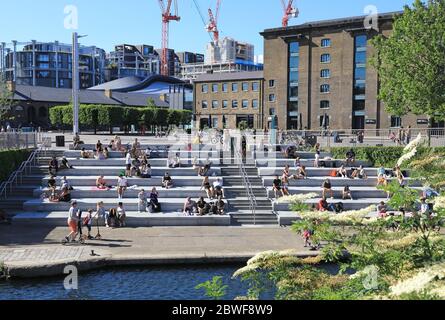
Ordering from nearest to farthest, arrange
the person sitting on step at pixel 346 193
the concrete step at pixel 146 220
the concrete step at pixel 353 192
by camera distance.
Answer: the concrete step at pixel 146 220 < the person sitting on step at pixel 346 193 < the concrete step at pixel 353 192

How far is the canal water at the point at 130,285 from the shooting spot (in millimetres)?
14391

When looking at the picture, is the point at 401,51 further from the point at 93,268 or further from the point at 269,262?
the point at 269,262

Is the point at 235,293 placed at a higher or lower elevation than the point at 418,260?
lower

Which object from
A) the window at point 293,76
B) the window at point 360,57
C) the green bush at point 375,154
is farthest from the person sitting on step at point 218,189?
the window at point 293,76

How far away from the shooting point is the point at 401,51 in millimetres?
38469

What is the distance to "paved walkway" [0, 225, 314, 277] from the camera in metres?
17.2

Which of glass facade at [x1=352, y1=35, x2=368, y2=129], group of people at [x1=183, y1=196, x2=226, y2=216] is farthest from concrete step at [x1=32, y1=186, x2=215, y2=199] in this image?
glass facade at [x1=352, y1=35, x2=368, y2=129]

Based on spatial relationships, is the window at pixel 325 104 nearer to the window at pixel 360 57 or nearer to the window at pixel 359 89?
the window at pixel 359 89

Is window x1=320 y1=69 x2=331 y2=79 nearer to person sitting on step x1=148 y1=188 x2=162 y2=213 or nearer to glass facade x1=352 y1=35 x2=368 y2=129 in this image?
glass facade x1=352 y1=35 x2=368 y2=129

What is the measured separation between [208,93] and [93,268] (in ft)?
233

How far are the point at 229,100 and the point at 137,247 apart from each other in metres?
66.4

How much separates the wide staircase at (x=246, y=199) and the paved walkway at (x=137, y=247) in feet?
5.29

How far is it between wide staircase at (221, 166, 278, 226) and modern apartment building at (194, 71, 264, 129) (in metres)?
47.9
